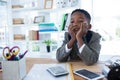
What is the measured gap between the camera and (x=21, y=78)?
0.79 metres

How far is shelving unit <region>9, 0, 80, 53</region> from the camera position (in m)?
3.16

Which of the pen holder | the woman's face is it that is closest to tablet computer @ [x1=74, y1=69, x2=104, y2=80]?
the pen holder

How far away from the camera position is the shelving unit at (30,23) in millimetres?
3164

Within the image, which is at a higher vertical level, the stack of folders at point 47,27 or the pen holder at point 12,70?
the stack of folders at point 47,27

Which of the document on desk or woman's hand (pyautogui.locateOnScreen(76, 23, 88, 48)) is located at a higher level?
woman's hand (pyautogui.locateOnScreen(76, 23, 88, 48))

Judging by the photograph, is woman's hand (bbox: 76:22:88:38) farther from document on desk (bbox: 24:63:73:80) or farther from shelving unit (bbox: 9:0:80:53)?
shelving unit (bbox: 9:0:80:53)

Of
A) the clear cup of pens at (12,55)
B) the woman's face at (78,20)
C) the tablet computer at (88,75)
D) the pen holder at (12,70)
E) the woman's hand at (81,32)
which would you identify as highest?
the woman's face at (78,20)

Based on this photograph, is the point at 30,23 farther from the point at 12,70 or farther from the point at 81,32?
the point at 12,70

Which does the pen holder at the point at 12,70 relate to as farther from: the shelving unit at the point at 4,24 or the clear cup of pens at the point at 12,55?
the shelving unit at the point at 4,24

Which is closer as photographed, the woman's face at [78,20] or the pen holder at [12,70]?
the pen holder at [12,70]

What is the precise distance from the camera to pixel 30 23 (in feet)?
10.6

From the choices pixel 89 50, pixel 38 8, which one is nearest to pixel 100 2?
pixel 38 8

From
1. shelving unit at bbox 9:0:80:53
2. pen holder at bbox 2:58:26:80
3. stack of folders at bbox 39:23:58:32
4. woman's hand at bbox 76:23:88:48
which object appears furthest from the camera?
shelving unit at bbox 9:0:80:53

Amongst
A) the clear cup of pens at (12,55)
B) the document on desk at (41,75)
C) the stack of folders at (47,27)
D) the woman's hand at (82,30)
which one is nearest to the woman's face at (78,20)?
the woman's hand at (82,30)
